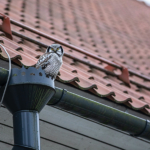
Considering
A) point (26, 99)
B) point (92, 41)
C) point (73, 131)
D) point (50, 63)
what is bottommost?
point (73, 131)

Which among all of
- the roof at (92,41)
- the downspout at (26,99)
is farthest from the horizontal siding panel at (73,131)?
the downspout at (26,99)

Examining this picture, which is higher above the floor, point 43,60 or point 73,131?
point 43,60

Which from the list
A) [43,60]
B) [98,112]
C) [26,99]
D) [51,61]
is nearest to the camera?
[26,99]

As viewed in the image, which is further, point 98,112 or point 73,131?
point 73,131

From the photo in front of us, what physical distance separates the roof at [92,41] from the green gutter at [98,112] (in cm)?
26

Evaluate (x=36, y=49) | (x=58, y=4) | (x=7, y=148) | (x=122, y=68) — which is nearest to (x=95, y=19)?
(x=58, y=4)

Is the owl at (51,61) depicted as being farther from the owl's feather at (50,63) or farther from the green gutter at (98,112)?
the green gutter at (98,112)

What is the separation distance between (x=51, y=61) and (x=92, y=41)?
189cm

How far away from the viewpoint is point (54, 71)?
210 cm

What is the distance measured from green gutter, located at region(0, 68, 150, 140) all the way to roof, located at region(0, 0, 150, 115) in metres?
0.26

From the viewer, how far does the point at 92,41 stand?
13.5 ft

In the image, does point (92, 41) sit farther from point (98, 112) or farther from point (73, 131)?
point (98, 112)

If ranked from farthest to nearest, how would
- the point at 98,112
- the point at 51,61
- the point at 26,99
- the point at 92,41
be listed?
the point at 92,41
the point at 51,61
the point at 98,112
the point at 26,99

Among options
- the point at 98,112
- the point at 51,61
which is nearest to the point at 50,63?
the point at 51,61
